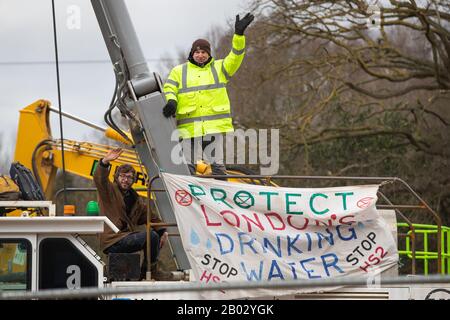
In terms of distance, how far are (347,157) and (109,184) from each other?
2161 cm

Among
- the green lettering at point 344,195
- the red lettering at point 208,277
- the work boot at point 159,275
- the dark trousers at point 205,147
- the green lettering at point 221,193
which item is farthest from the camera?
the dark trousers at point 205,147

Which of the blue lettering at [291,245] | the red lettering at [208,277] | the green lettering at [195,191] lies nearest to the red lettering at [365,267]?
the blue lettering at [291,245]

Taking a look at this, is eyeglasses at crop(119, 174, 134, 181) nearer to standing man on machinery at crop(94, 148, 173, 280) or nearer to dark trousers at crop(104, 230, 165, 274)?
standing man on machinery at crop(94, 148, 173, 280)

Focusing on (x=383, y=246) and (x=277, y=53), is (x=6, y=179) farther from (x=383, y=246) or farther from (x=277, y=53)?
(x=277, y=53)

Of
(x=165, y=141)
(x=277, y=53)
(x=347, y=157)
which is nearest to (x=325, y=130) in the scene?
(x=277, y=53)

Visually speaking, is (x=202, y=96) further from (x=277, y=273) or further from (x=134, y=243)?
(x=277, y=273)

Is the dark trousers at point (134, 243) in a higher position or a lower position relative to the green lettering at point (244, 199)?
lower

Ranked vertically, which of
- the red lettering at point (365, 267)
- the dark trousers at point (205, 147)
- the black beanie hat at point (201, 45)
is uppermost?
the black beanie hat at point (201, 45)

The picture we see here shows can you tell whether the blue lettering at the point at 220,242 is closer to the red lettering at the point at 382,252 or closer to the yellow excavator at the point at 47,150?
the red lettering at the point at 382,252

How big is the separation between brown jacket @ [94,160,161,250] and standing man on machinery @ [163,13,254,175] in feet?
2.82

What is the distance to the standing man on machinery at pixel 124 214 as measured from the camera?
10.3m

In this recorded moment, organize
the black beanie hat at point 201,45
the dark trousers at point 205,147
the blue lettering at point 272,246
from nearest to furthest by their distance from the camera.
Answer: the blue lettering at point 272,246 < the dark trousers at point 205,147 < the black beanie hat at point 201,45

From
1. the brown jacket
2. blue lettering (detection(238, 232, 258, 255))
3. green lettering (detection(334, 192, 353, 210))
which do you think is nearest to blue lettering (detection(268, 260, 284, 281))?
blue lettering (detection(238, 232, 258, 255))
